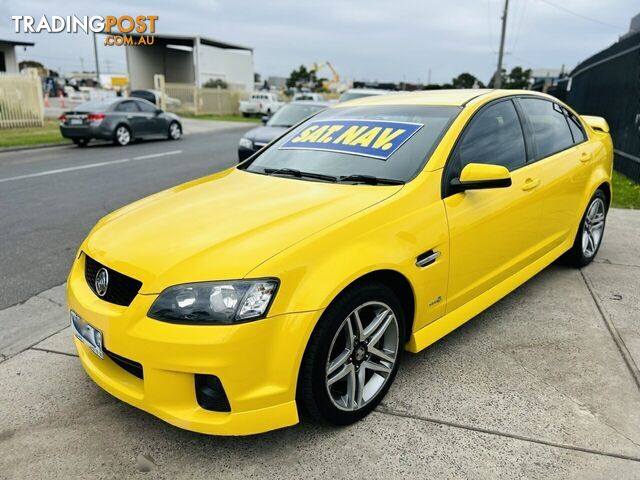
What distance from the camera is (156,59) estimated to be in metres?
52.8

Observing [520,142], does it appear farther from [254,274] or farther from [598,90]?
[598,90]

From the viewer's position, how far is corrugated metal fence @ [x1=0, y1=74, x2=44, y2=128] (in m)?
17.7

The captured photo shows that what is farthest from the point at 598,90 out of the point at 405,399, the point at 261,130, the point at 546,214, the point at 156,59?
the point at 156,59

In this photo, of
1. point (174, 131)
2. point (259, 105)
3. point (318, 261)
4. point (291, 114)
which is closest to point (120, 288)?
→ point (318, 261)

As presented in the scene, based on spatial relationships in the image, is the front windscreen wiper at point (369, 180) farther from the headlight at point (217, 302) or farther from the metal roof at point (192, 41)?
the metal roof at point (192, 41)

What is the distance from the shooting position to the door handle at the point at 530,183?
3584 mm

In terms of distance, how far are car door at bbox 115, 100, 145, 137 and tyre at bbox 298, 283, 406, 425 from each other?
15141mm

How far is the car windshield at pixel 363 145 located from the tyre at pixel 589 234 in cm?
206

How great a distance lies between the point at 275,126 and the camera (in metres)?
10.5

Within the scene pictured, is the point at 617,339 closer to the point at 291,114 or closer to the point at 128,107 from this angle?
the point at 291,114

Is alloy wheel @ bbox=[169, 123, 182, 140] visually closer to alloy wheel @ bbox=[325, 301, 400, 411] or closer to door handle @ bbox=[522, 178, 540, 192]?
door handle @ bbox=[522, 178, 540, 192]

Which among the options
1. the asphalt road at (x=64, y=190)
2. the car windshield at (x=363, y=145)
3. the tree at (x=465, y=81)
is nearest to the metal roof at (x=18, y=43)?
the asphalt road at (x=64, y=190)

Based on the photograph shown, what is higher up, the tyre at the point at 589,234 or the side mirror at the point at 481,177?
the side mirror at the point at 481,177

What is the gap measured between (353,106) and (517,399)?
2350mm
